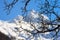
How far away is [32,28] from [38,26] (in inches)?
10.3

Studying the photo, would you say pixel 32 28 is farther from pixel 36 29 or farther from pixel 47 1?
pixel 47 1

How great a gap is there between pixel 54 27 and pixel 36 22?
3.02 ft

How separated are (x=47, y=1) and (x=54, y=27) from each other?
3.69ft

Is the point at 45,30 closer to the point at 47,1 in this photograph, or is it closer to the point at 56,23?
the point at 56,23

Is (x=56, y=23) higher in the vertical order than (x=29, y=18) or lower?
lower

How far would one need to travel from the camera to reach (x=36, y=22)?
1031cm

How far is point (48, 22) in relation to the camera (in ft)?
32.4

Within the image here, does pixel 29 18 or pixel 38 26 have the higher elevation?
pixel 29 18

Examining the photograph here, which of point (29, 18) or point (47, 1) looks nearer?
point (47, 1)

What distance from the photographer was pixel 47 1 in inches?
395

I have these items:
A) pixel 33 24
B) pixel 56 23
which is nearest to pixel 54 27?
pixel 56 23

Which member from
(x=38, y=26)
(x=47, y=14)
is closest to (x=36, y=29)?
(x=38, y=26)

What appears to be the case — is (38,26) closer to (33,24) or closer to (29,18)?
(33,24)

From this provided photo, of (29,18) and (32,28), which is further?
(29,18)
